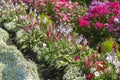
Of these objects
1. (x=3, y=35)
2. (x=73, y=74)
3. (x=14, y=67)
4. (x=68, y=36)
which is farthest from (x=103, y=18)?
(x=14, y=67)

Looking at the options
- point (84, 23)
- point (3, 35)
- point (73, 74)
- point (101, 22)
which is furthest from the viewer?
point (101, 22)

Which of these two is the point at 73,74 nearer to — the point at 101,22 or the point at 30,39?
the point at 30,39

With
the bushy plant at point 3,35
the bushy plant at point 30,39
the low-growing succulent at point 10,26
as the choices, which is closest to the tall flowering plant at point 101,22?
the bushy plant at point 30,39

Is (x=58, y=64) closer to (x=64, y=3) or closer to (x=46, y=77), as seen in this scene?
(x=46, y=77)

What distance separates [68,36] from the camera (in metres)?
9.24

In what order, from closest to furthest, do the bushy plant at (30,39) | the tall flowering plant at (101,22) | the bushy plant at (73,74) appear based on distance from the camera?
1. the bushy plant at (73,74)
2. the bushy plant at (30,39)
3. the tall flowering plant at (101,22)

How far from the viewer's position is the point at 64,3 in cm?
1236

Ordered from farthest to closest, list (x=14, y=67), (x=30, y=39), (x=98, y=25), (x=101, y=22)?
(x=101, y=22)
(x=98, y=25)
(x=30, y=39)
(x=14, y=67)

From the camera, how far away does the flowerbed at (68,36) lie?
810 cm

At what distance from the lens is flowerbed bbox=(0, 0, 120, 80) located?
26.6 feet

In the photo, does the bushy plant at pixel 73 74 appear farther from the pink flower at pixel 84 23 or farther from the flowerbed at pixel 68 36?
the pink flower at pixel 84 23

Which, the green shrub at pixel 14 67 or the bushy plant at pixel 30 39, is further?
the bushy plant at pixel 30 39

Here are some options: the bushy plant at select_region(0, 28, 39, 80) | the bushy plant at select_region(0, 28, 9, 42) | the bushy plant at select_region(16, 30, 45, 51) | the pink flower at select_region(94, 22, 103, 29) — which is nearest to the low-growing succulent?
the bushy plant at select_region(0, 28, 9, 42)

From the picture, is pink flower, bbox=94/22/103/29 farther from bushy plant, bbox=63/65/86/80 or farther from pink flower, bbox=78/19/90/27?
bushy plant, bbox=63/65/86/80
